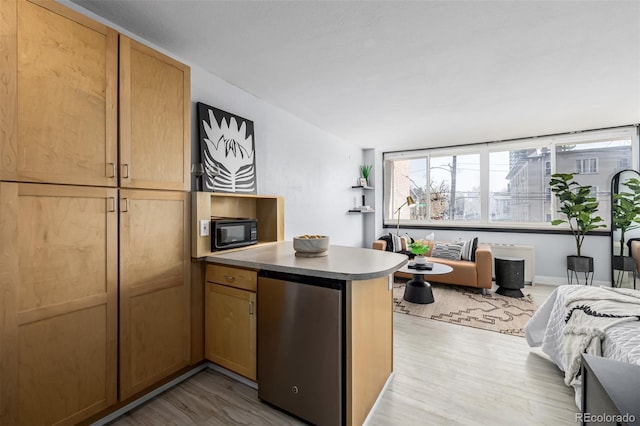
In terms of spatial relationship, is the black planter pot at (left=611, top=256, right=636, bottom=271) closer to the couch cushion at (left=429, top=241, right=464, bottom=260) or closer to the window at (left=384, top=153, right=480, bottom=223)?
the window at (left=384, top=153, right=480, bottom=223)

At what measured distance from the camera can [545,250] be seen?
15.1 feet

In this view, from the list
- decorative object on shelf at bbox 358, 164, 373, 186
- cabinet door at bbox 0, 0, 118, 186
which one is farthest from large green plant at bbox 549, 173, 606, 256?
cabinet door at bbox 0, 0, 118, 186

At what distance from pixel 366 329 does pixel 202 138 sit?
6.43ft

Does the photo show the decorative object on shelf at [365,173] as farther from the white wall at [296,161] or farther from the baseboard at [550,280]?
the baseboard at [550,280]

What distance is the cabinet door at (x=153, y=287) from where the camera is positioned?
1679mm

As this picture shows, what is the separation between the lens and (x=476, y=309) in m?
3.45

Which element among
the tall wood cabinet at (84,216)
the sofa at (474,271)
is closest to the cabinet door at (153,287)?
the tall wood cabinet at (84,216)

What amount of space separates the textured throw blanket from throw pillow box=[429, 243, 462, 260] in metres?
2.45

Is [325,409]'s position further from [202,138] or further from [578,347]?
[202,138]

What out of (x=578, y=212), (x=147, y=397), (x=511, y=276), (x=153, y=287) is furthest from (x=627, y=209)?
(x=147, y=397)

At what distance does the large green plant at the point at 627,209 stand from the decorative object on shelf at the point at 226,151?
4.99 m

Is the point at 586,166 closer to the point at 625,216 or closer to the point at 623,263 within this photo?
the point at 625,216

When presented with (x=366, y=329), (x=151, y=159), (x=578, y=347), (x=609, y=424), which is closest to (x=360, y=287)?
(x=366, y=329)

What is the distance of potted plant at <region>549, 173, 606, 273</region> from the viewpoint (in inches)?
157
